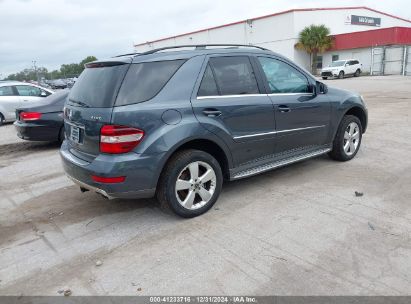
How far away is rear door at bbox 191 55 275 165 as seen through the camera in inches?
157

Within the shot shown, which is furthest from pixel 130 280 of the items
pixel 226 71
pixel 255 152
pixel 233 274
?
pixel 226 71

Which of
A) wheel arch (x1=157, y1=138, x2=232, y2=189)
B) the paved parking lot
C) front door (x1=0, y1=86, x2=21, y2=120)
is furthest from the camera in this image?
front door (x1=0, y1=86, x2=21, y2=120)

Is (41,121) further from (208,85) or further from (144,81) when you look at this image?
(208,85)

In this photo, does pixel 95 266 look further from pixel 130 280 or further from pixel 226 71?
pixel 226 71

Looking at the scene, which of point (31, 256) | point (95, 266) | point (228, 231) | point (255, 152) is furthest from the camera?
point (255, 152)

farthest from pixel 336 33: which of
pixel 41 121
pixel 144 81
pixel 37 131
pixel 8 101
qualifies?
pixel 144 81

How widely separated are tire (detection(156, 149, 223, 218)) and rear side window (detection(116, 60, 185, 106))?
70cm

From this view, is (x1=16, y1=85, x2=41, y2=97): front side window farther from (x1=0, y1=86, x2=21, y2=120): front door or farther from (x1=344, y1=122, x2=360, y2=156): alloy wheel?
(x1=344, y1=122, x2=360, y2=156): alloy wheel

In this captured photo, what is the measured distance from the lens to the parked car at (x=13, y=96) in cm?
1227

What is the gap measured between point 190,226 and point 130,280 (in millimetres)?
1027

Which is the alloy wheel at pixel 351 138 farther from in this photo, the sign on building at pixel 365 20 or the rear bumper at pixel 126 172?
the sign on building at pixel 365 20

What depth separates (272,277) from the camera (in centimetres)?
294

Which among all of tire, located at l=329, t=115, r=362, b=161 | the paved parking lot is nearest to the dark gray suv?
the paved parking lot

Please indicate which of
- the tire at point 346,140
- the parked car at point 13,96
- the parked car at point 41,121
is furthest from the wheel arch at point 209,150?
the parked car at point 13,96
